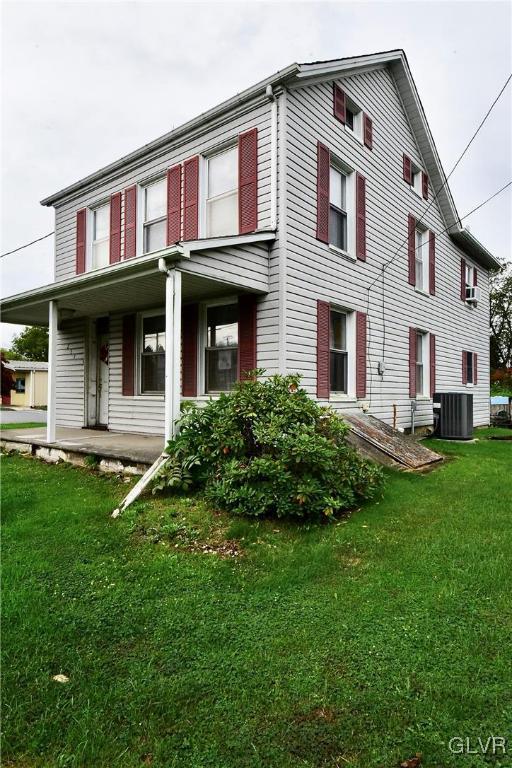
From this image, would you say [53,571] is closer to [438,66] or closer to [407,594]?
[407,594]

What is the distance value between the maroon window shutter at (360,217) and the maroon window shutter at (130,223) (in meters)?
4.29

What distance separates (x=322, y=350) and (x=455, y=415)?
4.22 metres

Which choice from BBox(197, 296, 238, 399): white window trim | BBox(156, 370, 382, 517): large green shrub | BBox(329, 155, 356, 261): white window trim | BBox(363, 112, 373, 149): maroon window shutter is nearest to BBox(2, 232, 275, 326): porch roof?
BBox(197, 296, 238, 399): white window trim

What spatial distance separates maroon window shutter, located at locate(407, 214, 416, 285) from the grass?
752 cm

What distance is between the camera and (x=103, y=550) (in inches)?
153

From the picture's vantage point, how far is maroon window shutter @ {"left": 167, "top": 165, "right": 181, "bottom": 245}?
8406 mm

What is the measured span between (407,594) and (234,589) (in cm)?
112

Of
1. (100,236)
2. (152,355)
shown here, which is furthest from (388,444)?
(100,236)

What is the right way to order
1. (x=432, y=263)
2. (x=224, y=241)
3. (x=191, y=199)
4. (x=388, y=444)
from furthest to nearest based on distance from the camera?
(x=432, y=263) < (x=191, y=199) < (x=388, y=444) < (x=224, y=241)

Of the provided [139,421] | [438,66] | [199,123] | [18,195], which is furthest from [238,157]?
[18,195]

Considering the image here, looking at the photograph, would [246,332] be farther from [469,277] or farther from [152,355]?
[469,277]

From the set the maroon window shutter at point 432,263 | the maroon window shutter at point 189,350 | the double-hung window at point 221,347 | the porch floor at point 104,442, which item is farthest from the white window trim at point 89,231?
the maroon window shutter at point 432,263

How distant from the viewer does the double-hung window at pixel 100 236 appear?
1012cm

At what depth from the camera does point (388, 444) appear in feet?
24.1
